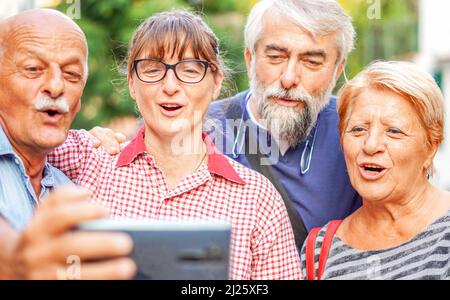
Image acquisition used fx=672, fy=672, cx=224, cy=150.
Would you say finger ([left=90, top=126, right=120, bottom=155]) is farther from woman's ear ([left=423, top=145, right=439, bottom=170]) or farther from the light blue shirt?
woman's ear ([left=423, top=145, right=439, bottom=170])

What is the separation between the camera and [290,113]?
1.82m

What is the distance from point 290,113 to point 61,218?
1.08 m

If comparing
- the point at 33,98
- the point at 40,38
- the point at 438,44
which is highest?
the point at 438,44

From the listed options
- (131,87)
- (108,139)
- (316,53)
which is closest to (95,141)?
(108,139)

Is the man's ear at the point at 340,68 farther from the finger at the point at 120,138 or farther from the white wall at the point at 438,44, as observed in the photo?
the white wall at the point at 438,44

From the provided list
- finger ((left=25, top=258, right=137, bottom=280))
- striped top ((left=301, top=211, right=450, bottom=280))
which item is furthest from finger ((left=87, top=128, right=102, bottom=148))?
finger ((left=25, top=258, right=137, bottom=280))

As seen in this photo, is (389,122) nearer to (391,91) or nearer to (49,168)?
(391,91)

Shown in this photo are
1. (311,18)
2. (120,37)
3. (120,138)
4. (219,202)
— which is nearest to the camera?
(219,202)

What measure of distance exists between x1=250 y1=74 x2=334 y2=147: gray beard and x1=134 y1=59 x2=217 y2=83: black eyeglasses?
0.36 m

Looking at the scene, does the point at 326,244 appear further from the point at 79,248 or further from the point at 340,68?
the point at 79,248

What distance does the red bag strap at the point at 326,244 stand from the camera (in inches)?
60.3

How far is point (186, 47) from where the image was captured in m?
1.49

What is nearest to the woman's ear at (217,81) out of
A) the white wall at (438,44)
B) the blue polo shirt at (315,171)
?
the blue polo shirt at (315,171)

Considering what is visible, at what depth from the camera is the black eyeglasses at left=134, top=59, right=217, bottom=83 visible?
58.2 inches
